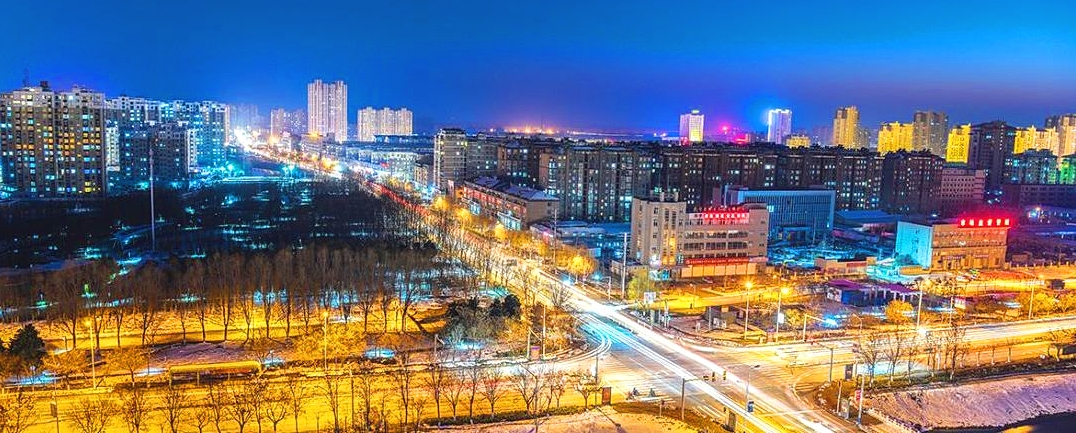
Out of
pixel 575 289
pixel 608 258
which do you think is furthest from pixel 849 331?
pixel 608 258

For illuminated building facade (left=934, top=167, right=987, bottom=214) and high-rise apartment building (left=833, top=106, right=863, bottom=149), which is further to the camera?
high-rise apartment building (left=833, top=106, right=863, bottom=149)

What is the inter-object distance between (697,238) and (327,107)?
118009 millimetres

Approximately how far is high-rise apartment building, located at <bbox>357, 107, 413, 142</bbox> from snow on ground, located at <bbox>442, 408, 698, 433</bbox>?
11775 centimetres

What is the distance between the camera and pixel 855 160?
49.8 meters

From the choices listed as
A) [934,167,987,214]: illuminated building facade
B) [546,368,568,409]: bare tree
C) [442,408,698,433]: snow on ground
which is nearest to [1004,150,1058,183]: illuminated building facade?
[934,167,987,214]: illuminated building facade

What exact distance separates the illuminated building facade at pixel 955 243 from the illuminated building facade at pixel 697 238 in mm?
6451

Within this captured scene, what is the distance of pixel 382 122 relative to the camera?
130m

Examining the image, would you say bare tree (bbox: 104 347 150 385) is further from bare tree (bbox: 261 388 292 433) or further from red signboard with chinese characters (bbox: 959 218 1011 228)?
red signboard with chinese characters (bbox: 959 218 1011 228)

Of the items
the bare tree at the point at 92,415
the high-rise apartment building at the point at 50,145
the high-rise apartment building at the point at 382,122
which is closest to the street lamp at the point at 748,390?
the bare tree at the point at 92,415

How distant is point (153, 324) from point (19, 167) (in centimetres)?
3144

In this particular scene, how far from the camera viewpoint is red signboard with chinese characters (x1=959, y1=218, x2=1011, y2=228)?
1228 inches

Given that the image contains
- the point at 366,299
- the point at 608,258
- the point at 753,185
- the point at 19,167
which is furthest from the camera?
the point at 753,185

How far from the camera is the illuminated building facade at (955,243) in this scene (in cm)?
3080

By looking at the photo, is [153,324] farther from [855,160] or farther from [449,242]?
[855,160]
